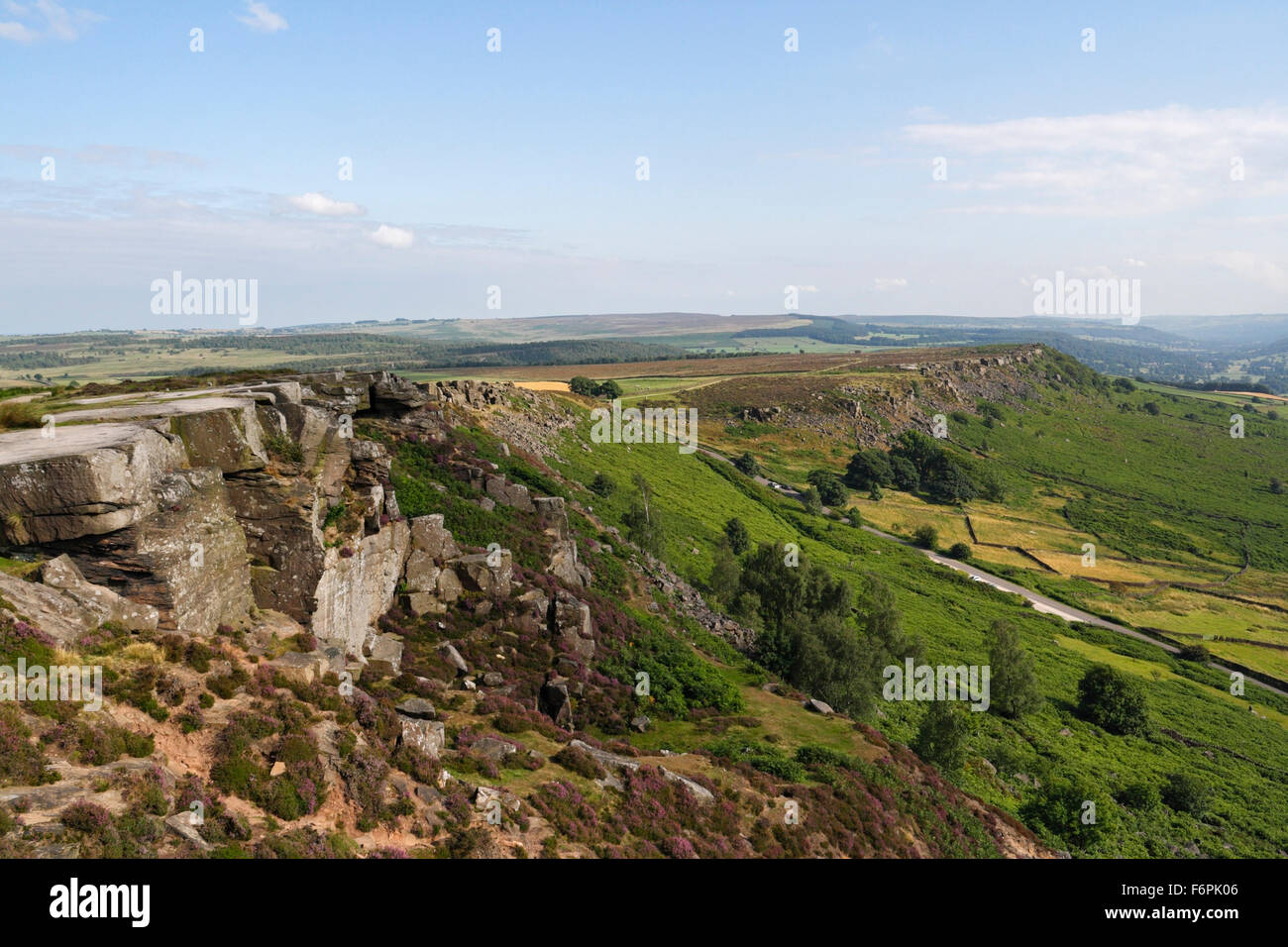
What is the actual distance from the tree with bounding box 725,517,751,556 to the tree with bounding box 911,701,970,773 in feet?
123

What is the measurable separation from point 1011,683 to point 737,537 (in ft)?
108

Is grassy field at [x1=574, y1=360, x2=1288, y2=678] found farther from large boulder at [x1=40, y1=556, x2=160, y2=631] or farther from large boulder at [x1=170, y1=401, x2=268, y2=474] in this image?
large boulder at [x1=40, y1=556, x2=160, y2=631]

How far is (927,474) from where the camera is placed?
15088 cm

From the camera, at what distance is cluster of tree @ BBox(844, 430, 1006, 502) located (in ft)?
470

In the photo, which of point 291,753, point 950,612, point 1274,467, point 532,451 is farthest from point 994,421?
point 291,753

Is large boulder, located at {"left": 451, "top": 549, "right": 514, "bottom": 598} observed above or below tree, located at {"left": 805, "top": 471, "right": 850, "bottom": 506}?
above

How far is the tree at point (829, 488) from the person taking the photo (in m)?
128

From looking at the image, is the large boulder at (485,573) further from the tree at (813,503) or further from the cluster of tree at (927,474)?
the cluster of tree at (927,474)

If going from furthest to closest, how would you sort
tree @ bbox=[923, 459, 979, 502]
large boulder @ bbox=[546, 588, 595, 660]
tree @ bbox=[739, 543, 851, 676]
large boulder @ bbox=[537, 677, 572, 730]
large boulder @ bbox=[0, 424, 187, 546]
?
tree @ bbox=[923, 459, 979, 502], tree @ bbox=[739, 543, 851, 676], large boulder @ bbox=[546, 588, 595, 660], large boulder @ bbox=[537, 677, 572, 730], large boulder @ bbox=[0, 424, 187, 546]

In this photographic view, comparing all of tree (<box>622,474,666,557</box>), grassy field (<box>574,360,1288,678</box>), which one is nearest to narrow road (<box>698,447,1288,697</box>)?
grassy field (<box>574,360,1288,678</box>)

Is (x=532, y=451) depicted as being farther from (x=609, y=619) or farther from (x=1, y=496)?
(x=1, y=496)

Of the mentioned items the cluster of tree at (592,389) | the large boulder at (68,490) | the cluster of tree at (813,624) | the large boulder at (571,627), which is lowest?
the cluster of tree at (813,624)

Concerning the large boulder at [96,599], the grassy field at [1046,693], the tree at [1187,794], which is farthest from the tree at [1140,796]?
the large boulder at [96,599]

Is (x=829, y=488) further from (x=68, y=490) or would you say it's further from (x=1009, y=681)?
(x=68, y=490)
